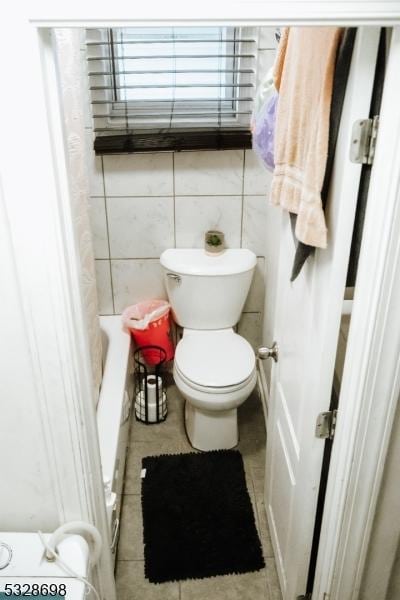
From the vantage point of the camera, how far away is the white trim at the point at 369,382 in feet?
2.75

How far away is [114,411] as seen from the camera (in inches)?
77.1

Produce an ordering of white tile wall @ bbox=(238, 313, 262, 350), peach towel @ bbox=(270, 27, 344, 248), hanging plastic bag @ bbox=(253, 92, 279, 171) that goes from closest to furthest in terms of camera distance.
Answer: peach towel @ bbox=(270, 27, 344, 248) → hanging plastic bag @ bbox=(253, 92, 279, 171) → white tile wall @ bbox=(238, 313, 262, 350)

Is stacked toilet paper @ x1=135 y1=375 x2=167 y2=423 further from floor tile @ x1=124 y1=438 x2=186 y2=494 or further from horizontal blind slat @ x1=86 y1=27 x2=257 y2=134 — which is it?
horizontal blind slat @ x1=86 y1=27 x2=257 y2=134

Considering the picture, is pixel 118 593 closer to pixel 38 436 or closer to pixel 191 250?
pixel 38 436

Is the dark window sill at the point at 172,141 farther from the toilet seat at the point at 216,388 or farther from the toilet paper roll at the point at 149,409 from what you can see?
the toilet paper roll at the point at 149,409

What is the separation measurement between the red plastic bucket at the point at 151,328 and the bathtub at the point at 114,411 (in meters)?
0.07

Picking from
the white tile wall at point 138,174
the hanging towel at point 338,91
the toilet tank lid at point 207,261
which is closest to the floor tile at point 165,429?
the toilet tank lid at point 207,261

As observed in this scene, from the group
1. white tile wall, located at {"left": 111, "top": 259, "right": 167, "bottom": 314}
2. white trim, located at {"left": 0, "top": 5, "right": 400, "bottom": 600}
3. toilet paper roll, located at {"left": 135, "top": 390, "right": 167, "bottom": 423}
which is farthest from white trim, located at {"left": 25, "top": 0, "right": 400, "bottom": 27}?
toilet paper roll, located at {"left": 135, "top": 390, "right": 167, "bottom": 423}

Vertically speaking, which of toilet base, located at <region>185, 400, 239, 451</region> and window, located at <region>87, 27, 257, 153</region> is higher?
window, located at <region>87, 27, 257, 153</region>

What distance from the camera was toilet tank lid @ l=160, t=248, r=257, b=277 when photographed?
225 centimetres

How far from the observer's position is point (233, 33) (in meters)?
2.14

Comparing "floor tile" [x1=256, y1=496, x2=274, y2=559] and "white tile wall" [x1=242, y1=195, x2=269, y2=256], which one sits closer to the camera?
"floor tile" [x1=256, y1=496, x2=274, y2=559]

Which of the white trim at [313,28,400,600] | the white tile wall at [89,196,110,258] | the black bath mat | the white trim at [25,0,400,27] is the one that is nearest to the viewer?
the white trim at [25,0,400,27]

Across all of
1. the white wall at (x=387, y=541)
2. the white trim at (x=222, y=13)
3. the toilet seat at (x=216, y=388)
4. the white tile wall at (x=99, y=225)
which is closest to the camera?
the white trim at (x=222, y=13)
